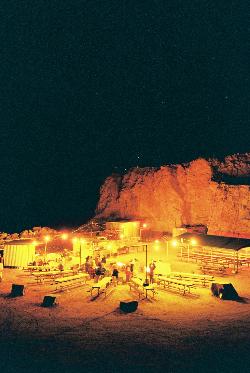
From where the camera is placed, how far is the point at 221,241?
2156cm

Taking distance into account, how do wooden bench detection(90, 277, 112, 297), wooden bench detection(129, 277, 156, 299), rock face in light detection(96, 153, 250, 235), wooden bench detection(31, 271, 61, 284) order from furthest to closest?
rock face in light detection(96, 153, 250, 235) → wooden bench detection(31, 271, 61, 284) → wooden bench detection(90, 277, 112, 297) → wooden bench detection(129, 277, 156, 299)

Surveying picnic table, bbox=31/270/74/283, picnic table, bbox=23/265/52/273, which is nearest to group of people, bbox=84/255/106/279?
picnic table, bbox=31/270/74/283

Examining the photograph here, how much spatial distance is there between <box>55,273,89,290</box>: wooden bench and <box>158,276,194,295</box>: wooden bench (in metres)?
3.93

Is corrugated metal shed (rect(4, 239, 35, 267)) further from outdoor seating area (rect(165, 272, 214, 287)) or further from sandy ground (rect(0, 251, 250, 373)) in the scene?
outdoor seating area (rect(165, 272, 214, 287))

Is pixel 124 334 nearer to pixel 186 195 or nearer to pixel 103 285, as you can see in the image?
pixel 103 285

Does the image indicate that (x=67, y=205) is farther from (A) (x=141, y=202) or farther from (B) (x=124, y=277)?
(B) (x=124, y=277)

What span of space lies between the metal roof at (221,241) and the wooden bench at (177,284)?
5309 mm

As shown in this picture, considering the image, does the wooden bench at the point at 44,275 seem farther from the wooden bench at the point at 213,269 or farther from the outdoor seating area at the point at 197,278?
the wooden bench at the point at 213,269

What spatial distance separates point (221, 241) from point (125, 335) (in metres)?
12.5

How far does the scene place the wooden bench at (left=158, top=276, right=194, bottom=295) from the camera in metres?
15.5

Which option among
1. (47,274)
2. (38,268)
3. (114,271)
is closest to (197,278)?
(114,271)

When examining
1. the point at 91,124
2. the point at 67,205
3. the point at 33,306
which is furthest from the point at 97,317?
the point at 91,124

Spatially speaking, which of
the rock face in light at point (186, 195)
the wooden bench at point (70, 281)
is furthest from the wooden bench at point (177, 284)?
the rock face in light at point (186, 195)

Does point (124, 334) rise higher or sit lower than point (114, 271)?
lower
